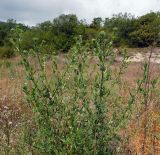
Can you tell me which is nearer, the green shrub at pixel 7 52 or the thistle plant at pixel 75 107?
the thistle plant at pixel 75 107

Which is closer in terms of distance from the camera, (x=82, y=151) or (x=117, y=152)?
(x=82, y=151)

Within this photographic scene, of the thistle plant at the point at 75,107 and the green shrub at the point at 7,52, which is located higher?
the thistle plant at the point at 75,107

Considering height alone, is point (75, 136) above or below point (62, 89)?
below

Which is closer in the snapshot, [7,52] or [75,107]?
[75,107]

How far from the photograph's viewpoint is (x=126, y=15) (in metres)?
→ 49.5

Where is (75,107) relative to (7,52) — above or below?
above

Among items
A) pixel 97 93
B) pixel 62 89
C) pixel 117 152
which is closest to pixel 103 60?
pixel 97 93

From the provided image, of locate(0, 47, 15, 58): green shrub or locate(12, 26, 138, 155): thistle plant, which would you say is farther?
locate(0, 47, 15, 58): green shrub

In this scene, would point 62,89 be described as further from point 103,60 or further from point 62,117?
point 103,60

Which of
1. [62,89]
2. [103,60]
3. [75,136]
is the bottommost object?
[75,136]

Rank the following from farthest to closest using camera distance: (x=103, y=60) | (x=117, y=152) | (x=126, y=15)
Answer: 1. (x=126, y=15)
2. (x=117, y=152)
3. (x=103, y=60)

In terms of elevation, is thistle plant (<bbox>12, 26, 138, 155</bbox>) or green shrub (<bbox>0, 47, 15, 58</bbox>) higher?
thistle plant (<bbox>12, 26, 138, 155</bbox>)

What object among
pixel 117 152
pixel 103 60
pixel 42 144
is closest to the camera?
pixel 103 60

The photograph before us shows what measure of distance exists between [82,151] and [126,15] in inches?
1807
